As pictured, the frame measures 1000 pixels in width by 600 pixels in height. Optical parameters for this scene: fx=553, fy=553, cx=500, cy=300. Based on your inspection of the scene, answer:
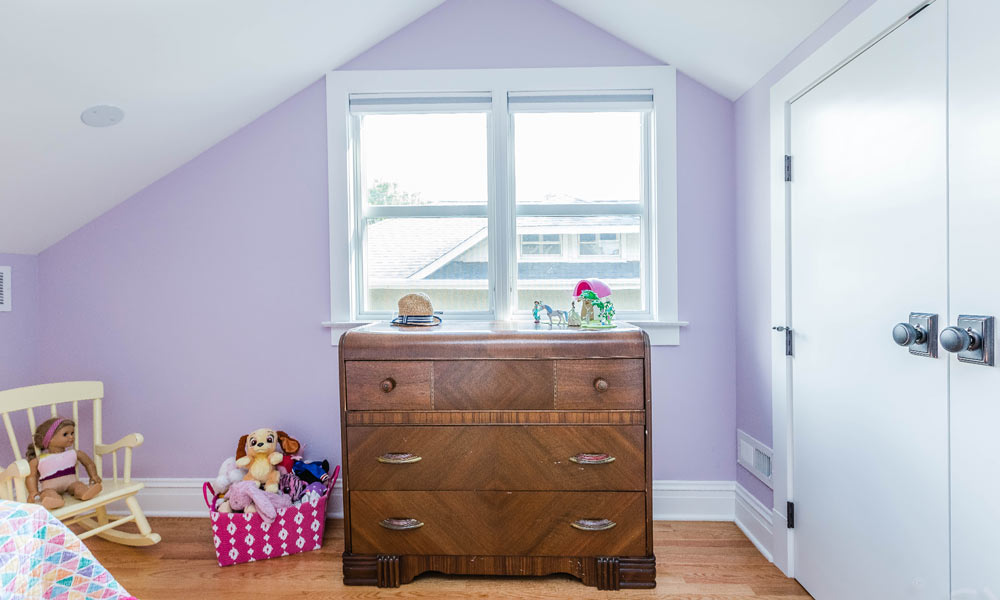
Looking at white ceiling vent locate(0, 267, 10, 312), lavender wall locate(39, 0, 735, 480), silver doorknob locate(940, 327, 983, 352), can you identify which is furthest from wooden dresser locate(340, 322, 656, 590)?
white ceiling vent locate(0, 267, 10, 312)

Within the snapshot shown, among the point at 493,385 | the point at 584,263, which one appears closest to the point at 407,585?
the point at 493,385

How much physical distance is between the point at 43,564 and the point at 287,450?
1501 mm

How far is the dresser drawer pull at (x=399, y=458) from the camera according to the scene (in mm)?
2127

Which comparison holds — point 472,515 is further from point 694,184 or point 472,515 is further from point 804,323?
point 694,184

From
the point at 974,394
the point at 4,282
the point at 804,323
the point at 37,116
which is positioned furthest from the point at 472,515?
the point at 4,282

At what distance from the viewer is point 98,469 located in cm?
255

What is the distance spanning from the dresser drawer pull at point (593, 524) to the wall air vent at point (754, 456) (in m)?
0.77

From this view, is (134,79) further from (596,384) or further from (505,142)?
(596,384)

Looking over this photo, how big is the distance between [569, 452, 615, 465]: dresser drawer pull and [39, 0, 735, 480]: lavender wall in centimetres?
77

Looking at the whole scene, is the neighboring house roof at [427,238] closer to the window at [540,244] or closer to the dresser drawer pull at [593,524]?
the window at [540,244]

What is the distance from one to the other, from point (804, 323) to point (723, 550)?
3.53ft

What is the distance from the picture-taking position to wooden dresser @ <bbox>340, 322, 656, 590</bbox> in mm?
2104

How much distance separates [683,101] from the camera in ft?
8.95

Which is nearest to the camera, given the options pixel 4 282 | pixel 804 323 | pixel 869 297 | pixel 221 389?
pixel 869 297
